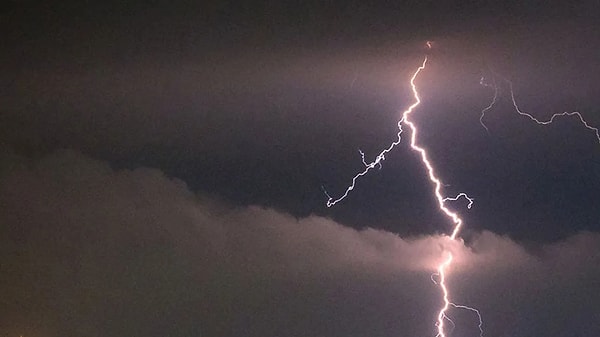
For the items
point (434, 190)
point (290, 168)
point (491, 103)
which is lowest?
point (290, 168)

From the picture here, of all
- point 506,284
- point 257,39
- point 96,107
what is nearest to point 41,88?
point 96,107

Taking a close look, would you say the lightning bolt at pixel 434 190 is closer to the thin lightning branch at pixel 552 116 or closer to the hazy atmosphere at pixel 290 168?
the hazy atmosphere at pixel 290 168

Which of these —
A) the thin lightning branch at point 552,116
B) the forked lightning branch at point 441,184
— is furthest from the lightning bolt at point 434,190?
the thin lightning branch at point 552,116

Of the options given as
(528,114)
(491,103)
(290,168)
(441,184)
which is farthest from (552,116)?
(290,168)

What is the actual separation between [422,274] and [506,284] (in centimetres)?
38

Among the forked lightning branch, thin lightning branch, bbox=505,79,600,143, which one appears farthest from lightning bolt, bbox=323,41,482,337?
thin lightning branch, bbox=505,79,600,143

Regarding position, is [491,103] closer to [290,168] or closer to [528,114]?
[528,114]

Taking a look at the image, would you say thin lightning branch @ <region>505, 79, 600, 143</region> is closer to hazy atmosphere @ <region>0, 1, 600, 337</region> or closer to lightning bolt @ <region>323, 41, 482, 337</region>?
hazy atmosphere @ <region>0, 1, 600, 337</region>

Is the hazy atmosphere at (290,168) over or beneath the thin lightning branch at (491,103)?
beneath

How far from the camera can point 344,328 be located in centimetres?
317

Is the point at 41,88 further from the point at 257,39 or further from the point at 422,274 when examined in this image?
the point at 422,274

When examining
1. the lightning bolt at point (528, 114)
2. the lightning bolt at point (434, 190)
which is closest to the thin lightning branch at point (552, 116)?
the lightning bolt at point (528, 114)

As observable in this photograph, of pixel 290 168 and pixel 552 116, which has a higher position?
pixel 552 116

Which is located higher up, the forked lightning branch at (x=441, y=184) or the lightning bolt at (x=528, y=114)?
the lightning bolt at (x=528, y=114)
